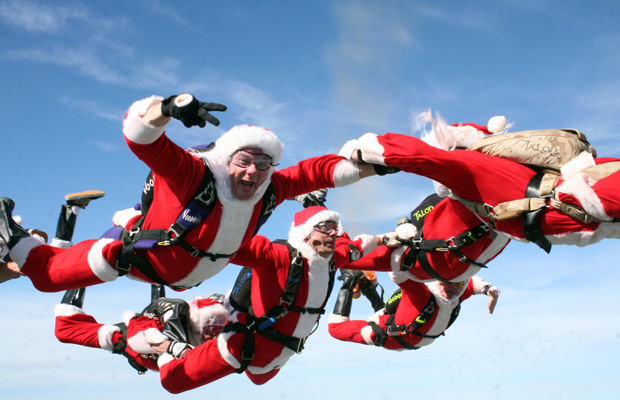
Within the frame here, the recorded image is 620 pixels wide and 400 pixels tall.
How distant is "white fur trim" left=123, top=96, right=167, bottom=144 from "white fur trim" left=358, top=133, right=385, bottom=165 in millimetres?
1634

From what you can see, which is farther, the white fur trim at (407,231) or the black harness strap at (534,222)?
the white fur trim at (407,231)

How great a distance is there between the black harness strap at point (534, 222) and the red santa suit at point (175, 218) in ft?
4.54

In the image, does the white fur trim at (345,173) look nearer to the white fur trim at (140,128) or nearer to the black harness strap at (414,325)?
the white fur trim at (140,128)

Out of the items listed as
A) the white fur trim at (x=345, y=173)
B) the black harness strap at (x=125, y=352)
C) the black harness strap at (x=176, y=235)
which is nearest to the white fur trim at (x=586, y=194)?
the white fur trim at (x=345, y=173)

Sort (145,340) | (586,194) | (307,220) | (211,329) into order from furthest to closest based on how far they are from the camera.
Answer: (211,329) < (145,340) < (307,220) < (586,194)

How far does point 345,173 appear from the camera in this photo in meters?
4.77

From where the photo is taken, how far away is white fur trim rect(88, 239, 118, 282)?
447 centimetres

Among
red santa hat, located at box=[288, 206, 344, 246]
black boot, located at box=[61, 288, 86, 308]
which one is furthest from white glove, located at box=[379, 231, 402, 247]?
black boot, located at box=[61, 288, 86, 308]

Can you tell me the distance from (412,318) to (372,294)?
998 mm

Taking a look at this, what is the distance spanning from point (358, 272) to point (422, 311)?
1008 millimetres

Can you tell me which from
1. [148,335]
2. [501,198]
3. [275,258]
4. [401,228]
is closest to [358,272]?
[401,228]

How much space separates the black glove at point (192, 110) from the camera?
371 centimetres

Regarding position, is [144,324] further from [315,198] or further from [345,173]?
[345,173]

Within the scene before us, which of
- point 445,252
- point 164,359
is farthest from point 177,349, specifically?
point 445,252
